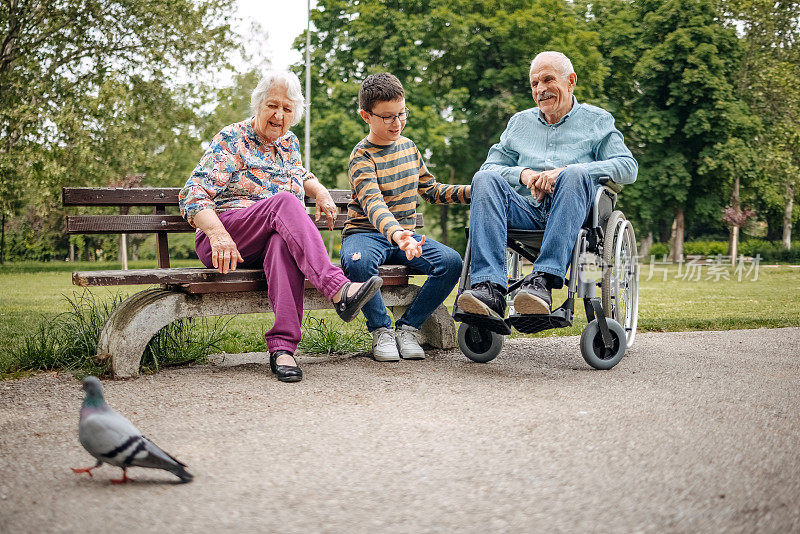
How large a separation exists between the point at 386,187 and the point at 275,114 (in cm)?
77

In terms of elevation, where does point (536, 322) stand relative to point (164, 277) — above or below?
below

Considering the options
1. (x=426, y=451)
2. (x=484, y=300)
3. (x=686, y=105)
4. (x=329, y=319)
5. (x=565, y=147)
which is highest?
(x=686, y=105)

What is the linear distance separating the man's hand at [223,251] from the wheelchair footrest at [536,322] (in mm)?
1442

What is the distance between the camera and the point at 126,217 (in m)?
4.40

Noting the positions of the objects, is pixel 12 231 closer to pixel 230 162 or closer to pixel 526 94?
pixel 526 94

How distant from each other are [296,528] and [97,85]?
17650 mm

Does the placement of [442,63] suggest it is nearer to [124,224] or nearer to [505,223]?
[124,224]

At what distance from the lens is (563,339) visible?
227 inches

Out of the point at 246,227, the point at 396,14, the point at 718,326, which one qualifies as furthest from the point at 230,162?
the point at 396,14

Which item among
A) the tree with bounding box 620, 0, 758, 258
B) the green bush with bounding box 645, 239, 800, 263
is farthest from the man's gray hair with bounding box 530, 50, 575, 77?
the green bush with bounding box 645, 239, 800, 263

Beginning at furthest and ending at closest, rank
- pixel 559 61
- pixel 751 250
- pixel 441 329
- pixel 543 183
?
pixel 751 250 < pixel 441 329 < pixel 559 61 < pixel 543 183

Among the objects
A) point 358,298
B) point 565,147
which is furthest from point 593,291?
point 358,298

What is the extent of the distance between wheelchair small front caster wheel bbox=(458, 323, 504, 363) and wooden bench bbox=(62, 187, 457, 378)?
515mm

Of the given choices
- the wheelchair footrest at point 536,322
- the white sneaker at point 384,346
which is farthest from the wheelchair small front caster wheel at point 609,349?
the white sneaker at point 384,346
